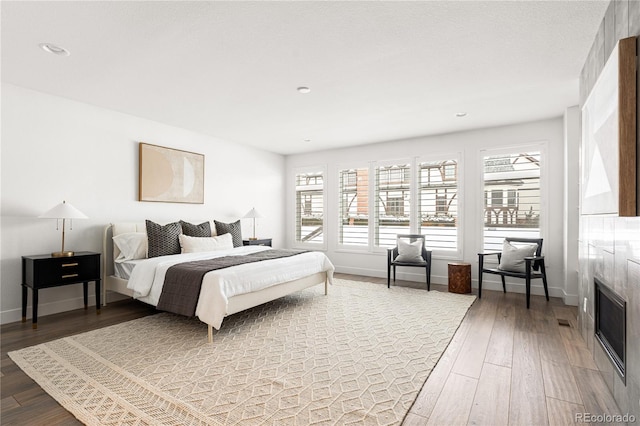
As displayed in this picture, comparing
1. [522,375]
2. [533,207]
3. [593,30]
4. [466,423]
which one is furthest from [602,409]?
[533,207]

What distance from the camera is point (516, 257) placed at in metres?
4.31

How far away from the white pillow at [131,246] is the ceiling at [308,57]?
5.40 ft

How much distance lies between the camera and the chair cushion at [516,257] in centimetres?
424

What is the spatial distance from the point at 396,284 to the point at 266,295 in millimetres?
2619

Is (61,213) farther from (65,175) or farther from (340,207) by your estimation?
(340,207)

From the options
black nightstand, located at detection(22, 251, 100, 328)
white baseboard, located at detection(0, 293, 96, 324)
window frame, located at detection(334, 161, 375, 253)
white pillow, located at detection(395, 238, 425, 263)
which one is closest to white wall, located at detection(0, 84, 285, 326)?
white baseboard, located at detection(0, 293, 96, 324)

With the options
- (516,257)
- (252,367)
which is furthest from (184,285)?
(516,257)

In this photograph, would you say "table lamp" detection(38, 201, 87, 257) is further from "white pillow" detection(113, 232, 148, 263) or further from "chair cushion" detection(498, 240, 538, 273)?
"chair cushion" detection(498, 240, 538, 273)

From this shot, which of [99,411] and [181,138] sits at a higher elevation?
[181,138]

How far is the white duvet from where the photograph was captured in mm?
2912

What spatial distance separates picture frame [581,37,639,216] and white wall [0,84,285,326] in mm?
4985

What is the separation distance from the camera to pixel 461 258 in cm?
524

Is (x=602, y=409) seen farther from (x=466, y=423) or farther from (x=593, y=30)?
(x=593, y=30)

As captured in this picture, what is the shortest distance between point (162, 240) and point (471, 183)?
15.1ft
